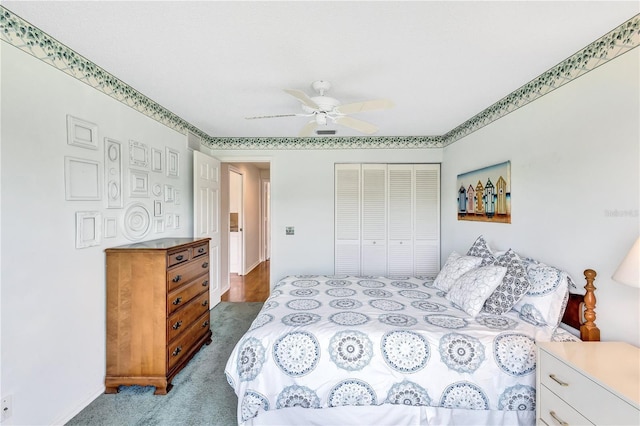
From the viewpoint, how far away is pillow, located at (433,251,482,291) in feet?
7.65

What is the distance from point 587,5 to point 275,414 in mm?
2751

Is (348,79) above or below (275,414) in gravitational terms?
above

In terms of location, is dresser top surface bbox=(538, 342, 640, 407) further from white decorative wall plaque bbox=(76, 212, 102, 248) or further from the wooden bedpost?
white decorative wall plaque bbox=(76, 212, 102, 248)

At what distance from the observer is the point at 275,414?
5.31 feet

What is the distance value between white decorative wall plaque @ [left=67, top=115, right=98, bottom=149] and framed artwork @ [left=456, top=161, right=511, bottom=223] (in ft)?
11.1

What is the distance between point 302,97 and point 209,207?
237 centimetres

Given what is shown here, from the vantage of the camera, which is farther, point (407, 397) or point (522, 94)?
point (522, 94)

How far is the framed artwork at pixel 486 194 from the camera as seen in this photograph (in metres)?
2.54

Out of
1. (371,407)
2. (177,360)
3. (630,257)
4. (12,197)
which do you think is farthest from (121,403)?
(630,257)

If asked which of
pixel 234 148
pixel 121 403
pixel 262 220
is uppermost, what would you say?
pixel 234 148

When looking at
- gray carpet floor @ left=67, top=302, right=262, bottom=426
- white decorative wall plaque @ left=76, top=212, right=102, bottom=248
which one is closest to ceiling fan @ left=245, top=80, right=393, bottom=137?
white decorative wall plaque @ left=76, top=212, right=102, bottom=248

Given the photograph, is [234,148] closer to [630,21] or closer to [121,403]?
[121,403]

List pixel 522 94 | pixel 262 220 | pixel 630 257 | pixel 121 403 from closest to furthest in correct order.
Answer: pixel 630 257 < pixel 121 403 < pixel 522 94 < pixel 262 220

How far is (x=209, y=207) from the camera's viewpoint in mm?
3666
